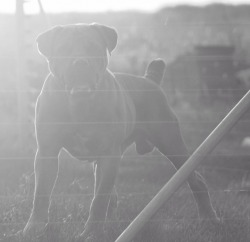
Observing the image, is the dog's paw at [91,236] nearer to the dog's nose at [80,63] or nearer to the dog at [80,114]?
the dog at [80,114]

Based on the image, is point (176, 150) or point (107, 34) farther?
point (176, 150)

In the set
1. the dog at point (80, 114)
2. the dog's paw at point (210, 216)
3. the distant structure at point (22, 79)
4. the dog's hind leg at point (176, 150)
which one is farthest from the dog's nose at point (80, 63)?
the distant structure at point (22, 79)

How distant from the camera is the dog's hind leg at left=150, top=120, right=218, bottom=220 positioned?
13.5 feet

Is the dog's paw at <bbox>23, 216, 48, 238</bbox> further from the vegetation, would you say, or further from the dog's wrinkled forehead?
the dog's wrinkled forehead

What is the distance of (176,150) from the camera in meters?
4.20

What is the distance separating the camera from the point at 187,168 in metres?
2.79

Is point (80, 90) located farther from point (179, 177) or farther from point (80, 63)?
point (179, 177)

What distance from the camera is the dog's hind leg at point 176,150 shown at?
411cm

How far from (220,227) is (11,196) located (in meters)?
1.54

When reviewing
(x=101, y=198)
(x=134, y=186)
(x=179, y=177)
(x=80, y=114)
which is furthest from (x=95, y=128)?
(x=134, y=186)

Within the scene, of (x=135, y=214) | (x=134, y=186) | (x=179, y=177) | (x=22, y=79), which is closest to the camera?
(x=179, y=177)

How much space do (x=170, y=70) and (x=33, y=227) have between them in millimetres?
12754

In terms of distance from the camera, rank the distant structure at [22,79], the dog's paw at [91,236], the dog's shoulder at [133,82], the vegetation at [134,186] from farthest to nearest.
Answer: the distant structure at [22,79]
the dog's shoulder at [133,82]
the vegetation at [134,186]
the dog's paw at [91,236]

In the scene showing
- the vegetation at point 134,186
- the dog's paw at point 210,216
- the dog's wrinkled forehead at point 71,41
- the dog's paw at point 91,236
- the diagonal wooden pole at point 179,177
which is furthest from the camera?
the dog's paw at point 210,216
